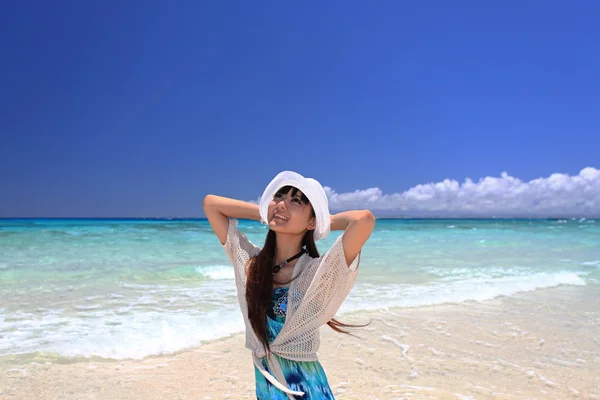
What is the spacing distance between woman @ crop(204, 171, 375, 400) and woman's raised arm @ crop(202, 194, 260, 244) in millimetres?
141

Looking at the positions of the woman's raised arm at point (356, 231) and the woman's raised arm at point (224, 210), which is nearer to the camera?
the woman's raised arm at point (356, 231)

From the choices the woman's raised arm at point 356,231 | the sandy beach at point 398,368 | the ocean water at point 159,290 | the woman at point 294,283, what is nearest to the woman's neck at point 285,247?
the woman at point 294,283

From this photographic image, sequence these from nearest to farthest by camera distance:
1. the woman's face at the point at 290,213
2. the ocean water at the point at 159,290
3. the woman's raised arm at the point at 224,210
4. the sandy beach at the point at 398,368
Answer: the woman's face at the point at 290,213
the woman's raised arm at the point at 224,210
the sandy beach at the point at 398,368
the ocean water at the point at 159,290

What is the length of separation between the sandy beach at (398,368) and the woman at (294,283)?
215 centimetres

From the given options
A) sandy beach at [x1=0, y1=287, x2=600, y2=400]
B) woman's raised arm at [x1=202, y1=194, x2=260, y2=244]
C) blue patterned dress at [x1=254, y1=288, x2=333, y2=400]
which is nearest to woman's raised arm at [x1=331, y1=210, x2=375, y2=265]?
blue patterned dress at [x1=254, y1=288, x2=333, y2=400]

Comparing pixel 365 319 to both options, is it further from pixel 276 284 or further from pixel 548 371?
pixel 276 284

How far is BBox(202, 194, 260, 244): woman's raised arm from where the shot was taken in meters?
2.32

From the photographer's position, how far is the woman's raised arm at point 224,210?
2.32 meters

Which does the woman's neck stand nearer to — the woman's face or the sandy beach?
the woman's face

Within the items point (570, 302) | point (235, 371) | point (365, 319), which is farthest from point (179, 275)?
point (570, 302)

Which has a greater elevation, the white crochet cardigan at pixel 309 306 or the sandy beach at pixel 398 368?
the white crochet cardigan at pixel 309 306

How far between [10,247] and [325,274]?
684 inches

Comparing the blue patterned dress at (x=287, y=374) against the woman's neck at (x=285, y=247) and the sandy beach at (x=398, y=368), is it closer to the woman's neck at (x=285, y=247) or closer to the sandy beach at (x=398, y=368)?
the woman's neck at (x=285, y=247)

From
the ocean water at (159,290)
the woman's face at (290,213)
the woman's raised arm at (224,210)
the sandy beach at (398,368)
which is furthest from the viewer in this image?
the ocean water at (159,290)
